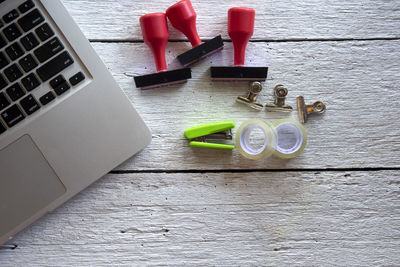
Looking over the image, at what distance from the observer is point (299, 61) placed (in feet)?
2.19

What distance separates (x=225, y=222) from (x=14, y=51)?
1.50 ft

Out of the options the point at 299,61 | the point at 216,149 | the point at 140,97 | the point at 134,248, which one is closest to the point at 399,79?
the point at 299,61

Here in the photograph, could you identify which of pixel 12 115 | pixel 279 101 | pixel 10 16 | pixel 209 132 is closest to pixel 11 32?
pixel 10 16

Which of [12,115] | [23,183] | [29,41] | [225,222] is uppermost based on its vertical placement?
[29,41]

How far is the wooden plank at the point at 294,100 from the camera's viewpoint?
661mm

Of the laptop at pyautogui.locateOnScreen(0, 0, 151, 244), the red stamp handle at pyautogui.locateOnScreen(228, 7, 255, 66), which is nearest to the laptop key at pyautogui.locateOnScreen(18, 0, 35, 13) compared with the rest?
the laptop at pyautogui.locateOnScreen(0, 0, 151, 244)

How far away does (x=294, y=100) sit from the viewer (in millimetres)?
666

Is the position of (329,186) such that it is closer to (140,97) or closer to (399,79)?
(399,79)

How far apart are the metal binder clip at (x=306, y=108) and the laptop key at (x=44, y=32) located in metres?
0.45

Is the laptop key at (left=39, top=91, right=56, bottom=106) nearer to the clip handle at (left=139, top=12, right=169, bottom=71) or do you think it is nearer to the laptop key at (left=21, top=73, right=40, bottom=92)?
the laptop key at (left=21, top=73, right=40, bottom=92)

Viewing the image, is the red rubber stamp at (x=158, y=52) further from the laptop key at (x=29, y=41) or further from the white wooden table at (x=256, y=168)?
the laptop key at (x=29, y=41)

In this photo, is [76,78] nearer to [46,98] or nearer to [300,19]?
[46,98]

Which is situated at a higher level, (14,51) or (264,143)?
(14,51)

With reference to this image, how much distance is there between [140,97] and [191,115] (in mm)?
103
